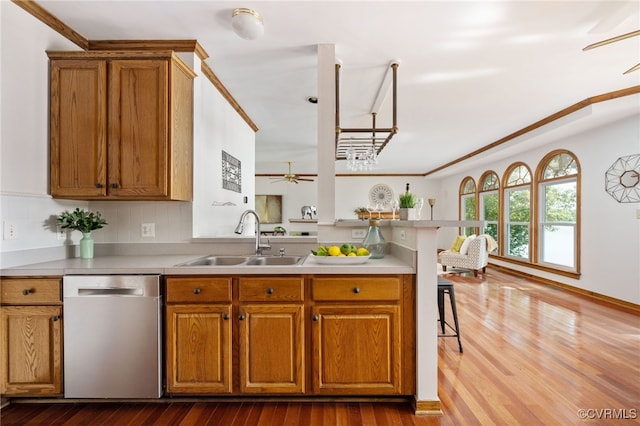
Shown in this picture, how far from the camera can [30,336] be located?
5.72 ft

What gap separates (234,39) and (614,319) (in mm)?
4795

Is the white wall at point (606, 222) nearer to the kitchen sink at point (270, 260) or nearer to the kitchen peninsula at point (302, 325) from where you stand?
the kitchen peninsula at point (302, 325)

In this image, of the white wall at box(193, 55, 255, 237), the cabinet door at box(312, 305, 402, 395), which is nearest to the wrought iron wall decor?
the white wall at box(193, 55, 255, 237)

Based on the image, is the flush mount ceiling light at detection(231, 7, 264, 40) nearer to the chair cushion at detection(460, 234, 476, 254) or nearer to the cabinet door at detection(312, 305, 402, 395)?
the cabinet door at detection(312, 305, 402, 395)

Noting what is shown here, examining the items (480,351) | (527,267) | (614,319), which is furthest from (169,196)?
(527,267)

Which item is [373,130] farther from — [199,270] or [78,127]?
[78,127]

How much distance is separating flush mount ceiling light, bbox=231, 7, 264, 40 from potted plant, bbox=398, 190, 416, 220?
156cm

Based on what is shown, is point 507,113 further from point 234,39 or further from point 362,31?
point 234,39

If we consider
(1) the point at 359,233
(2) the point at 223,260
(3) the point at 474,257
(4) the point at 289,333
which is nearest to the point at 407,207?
(1) the point at 359,233

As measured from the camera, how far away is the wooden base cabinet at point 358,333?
1.77 m

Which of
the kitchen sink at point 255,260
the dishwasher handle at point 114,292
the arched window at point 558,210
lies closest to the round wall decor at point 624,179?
the arched window at point 558,210

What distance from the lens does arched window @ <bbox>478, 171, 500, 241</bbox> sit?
22.2ft

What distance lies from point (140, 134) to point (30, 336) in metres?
1.36

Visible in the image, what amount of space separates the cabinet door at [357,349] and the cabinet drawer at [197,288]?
1.79 ft
